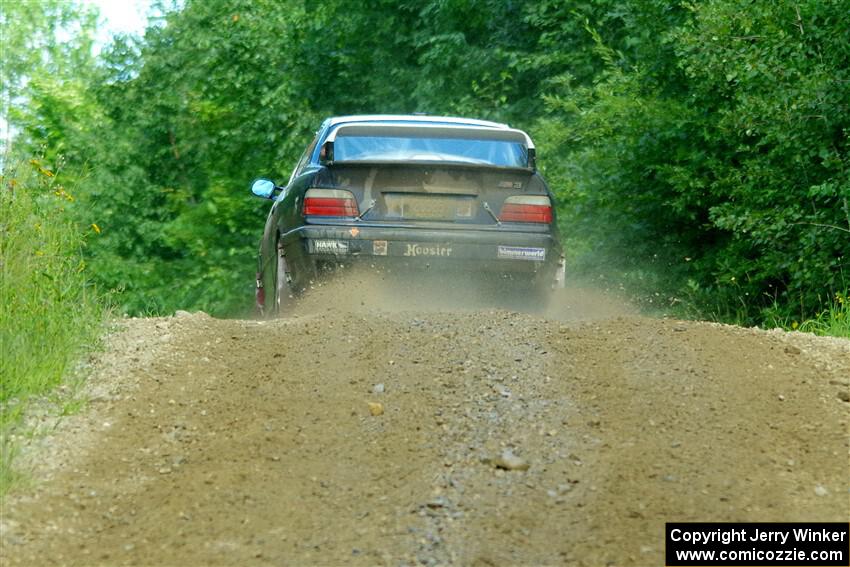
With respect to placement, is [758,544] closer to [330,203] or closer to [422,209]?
[422,209]

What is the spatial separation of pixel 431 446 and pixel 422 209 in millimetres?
4146

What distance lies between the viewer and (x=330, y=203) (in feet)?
32.7

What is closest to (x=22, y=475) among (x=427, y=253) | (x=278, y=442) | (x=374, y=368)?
(x=278, y=442)

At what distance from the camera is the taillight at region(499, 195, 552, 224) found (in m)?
10.1

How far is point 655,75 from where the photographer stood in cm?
1755

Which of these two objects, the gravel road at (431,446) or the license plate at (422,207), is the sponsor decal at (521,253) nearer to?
the license plate at (422,207)

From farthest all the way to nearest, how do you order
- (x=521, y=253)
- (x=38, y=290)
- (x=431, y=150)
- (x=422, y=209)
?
(x=431, y=150)
(x=521, y=253)
(x=422, y=209)
(x=38, y=290)

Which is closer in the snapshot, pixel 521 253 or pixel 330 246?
pixel 330 246

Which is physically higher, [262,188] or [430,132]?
[430,132]

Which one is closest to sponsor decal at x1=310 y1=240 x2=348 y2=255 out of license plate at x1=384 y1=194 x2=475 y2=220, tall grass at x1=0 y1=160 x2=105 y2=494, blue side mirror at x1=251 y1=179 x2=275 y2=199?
license plate at x1=384 y1=194 x2=475 y2=220

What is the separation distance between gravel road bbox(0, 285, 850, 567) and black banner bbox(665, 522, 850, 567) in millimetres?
75

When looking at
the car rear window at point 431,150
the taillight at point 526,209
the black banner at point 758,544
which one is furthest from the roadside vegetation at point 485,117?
the black banner at point 758,544

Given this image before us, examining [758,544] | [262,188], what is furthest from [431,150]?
[758,544]

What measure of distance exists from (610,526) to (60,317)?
13.7ft
